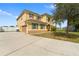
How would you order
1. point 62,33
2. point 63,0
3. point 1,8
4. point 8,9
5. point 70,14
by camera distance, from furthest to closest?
point 62,33, point 70,14, point 1,8, point 8,9, point 63,0

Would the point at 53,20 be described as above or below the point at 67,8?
below

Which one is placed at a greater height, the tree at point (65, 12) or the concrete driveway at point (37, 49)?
the tree at point (65, 12)

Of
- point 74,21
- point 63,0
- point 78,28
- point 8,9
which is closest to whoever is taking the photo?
point 63,0

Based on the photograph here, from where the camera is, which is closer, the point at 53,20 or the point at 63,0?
the point at 63,0

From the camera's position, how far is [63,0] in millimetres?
6148

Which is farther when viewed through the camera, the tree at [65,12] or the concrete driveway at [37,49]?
the tree at [65,12]

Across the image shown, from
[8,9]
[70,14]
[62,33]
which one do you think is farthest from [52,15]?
[8,9]

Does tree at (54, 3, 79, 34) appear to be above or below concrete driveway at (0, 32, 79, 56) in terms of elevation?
above

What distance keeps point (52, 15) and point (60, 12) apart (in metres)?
1.00

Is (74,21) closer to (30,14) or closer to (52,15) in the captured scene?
(52,15)

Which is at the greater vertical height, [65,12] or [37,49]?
[65,12]

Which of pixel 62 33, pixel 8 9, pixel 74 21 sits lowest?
pixel 62 33

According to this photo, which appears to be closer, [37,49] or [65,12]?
[37,49]

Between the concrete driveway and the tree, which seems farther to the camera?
the tree
